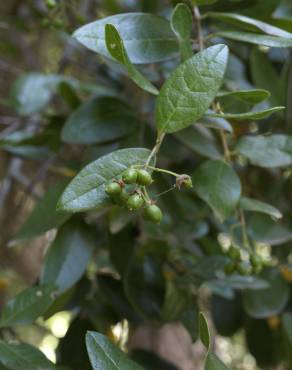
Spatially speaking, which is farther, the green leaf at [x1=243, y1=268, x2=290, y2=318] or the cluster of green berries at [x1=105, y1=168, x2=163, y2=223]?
the green leaf at [x1=243, y1=268, x2=290, y2=318]

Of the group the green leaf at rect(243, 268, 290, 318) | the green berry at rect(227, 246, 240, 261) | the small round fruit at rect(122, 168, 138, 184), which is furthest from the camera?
the green leaf at rect(243, 268, 290, 318)

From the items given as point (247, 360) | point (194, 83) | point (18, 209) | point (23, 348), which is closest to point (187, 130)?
point (194, 83)

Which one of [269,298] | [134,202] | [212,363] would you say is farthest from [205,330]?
[269,298]

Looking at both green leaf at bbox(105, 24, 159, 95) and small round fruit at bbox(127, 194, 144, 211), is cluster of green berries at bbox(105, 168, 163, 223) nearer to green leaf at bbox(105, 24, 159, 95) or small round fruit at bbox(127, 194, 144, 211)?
small round fruit at bbox(127, 194, 144, 211)

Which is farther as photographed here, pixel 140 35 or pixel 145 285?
pixel 145 285

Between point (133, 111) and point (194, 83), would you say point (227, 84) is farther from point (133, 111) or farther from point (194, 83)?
point (194, 83)

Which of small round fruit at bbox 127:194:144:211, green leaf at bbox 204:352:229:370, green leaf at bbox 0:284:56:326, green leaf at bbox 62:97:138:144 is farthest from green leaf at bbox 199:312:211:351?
green leaf at bbox 62:97:138:144

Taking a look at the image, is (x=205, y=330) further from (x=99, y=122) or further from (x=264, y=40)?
(x=99, y=122)
